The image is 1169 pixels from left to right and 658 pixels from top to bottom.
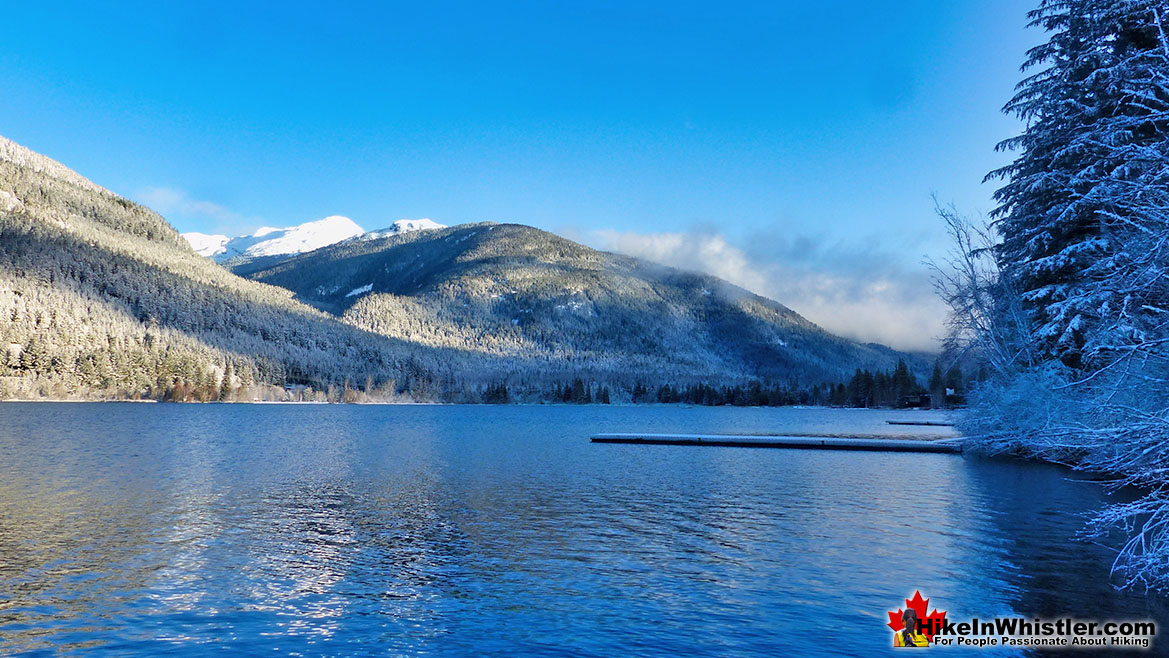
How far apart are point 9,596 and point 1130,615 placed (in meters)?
23.6

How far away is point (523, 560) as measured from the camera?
1959cm

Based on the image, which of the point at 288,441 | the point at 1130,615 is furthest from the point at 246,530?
the point at 288,441

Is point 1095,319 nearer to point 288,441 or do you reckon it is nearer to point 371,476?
point 371,476

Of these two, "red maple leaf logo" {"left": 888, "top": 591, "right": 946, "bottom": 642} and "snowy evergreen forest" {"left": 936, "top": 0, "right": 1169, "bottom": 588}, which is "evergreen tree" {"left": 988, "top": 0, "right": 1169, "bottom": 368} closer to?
"snowy evergreen forest" {"left": 936, "top": 0, "right": 1169, "bottom": 588}

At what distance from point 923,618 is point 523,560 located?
391 inches

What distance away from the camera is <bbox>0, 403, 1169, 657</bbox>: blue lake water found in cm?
1382

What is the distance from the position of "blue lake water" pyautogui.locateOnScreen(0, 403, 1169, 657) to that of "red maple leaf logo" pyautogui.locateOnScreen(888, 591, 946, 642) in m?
0.29

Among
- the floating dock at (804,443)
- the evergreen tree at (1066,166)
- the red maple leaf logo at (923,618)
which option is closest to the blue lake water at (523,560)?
the red maple leaf logo at (923,618)

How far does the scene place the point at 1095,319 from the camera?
1059 inches

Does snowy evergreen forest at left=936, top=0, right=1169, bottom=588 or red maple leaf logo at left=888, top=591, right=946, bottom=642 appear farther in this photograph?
snowy evergreen forest at left=936, top=0, right=1169, bottom=588

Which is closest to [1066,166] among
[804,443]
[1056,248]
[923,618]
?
[1056,248]

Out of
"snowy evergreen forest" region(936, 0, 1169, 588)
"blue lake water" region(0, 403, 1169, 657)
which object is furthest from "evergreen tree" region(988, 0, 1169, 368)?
"blue lake water" region(0, 403, 1169, 657)

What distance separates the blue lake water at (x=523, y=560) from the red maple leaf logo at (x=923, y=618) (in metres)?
0.29

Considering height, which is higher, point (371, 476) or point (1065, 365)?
point (1065, 365)
